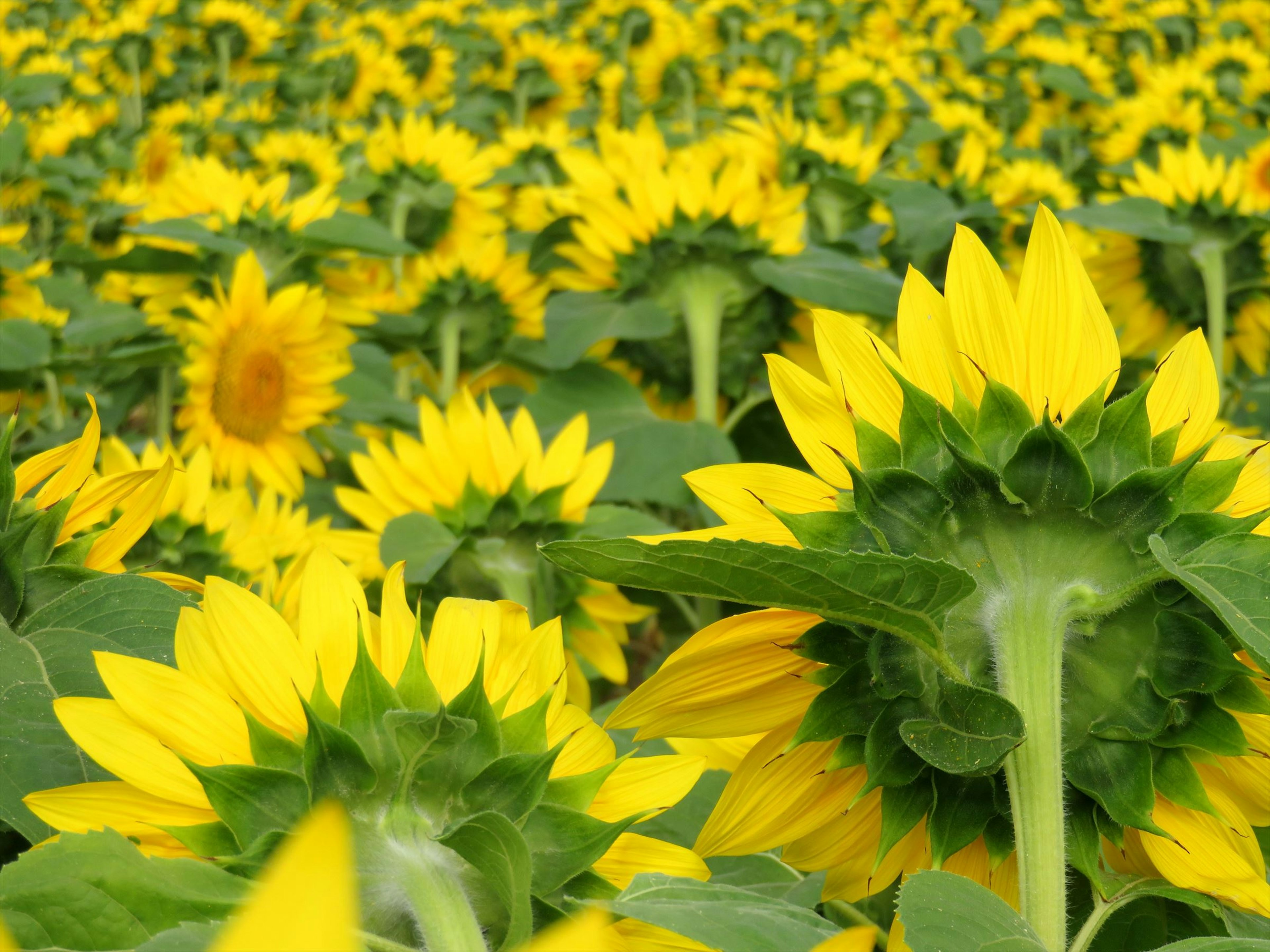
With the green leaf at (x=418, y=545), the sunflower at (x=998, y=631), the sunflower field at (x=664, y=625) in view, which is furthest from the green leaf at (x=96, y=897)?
the green leaf at (x=418, y=545)

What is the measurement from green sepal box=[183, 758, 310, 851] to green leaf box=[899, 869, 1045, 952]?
8.9 inches

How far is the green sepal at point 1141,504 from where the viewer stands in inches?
22.0

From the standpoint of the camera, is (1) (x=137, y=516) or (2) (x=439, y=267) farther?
(2) (x=439, y=267)

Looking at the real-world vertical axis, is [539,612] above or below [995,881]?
below

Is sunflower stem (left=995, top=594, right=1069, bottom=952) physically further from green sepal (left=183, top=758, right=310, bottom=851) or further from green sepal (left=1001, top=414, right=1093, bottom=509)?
green sepal (left=183, top=758, right=310, bottom=851)

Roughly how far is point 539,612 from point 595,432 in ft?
1.04

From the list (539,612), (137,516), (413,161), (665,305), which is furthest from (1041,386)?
(413,161)

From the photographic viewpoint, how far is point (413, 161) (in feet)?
7.76

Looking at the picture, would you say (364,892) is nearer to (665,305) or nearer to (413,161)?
(665,305)

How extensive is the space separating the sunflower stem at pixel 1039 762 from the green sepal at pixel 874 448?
88 millimetres

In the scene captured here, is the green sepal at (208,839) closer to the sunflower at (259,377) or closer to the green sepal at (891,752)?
the green sepal at (891,752)

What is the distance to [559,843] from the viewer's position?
0.53m

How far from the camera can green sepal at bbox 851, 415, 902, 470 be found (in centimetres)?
61

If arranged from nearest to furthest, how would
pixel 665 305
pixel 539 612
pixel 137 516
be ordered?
pixel 137 516 < pixel 539 612 < pixel 665 305
